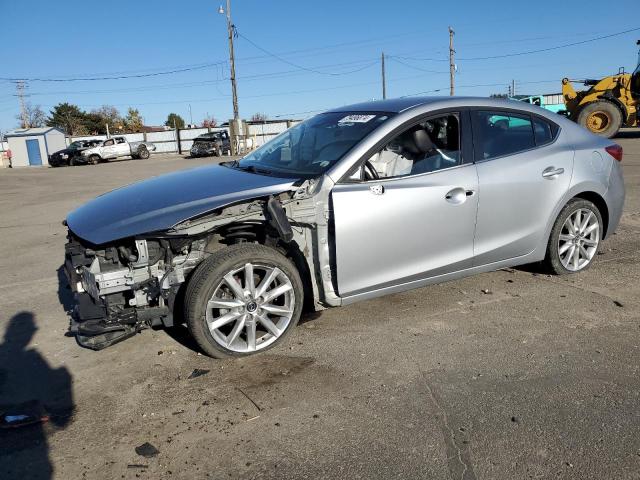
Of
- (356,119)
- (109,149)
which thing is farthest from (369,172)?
(109,149)

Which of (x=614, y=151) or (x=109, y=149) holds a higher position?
(x=614, y=151)

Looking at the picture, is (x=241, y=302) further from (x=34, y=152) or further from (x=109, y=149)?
(x=34, y=152)

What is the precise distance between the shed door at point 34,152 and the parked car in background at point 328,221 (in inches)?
1648

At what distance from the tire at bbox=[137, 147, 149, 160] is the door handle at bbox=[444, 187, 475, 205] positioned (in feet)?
117

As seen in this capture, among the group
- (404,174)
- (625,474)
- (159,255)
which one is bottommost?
(625,474)

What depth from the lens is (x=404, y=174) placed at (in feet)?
12.8

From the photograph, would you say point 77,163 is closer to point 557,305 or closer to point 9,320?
point 9,320

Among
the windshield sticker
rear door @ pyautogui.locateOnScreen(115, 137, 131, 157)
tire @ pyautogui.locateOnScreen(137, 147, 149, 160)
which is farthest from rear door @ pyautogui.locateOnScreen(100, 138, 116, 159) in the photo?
the windshield sticker

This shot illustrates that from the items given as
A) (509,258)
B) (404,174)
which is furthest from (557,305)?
(404,174)

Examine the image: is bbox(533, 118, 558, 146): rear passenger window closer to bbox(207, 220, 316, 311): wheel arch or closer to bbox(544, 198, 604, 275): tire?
bbox(544, 198, 604, 275): tire

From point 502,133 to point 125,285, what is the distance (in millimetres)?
3177

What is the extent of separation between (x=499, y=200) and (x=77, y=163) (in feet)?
114

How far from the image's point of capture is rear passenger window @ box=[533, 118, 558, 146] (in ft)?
14.9

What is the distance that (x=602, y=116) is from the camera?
1978 cm
